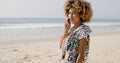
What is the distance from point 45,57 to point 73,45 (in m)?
6.39

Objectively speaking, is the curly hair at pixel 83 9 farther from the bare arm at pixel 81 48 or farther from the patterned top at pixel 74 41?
the bare arm at pixel 81 48

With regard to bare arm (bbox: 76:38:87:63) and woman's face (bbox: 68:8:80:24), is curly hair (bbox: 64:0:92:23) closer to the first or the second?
woman's face (bbox: 68:8:80:24)

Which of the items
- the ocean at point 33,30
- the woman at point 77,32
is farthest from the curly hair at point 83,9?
the ocean at point 33,30

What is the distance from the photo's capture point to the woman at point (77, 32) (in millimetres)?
2633

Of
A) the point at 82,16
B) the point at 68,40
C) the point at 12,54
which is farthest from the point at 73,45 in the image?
the point at 12,54

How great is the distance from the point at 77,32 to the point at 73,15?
170mm

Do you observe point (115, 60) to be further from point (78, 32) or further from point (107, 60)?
point (78, 32)

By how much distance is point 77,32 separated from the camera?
272 cm

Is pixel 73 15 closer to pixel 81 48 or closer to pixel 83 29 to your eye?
pixel 83 29

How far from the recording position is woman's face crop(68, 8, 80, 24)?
2.72m

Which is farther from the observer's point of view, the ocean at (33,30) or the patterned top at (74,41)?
the ocean at (33,30)

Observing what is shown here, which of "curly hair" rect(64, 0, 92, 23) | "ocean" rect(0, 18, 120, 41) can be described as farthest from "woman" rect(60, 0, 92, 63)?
"ocean" rect(0, 18, 120, 41)

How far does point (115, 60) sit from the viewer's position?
28.3 feet

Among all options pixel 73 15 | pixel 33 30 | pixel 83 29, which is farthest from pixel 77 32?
pixel 33 30
